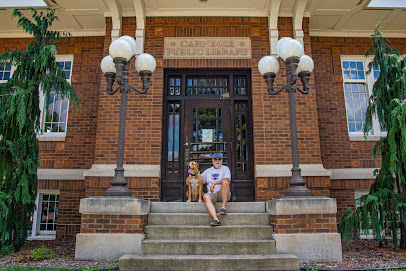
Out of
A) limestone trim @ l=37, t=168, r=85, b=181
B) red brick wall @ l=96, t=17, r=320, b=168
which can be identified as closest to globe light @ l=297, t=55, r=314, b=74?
red brick wall @ l=96, t=17, r=320, b=168

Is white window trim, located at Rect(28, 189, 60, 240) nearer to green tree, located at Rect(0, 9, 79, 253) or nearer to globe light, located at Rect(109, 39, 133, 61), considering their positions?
green tree, located at Rect(0, 9, 79, 253)

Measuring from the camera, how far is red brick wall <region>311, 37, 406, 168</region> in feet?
24.6

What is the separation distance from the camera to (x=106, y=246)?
15.0 feet

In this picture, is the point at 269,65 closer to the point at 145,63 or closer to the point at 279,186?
the point at 145,63

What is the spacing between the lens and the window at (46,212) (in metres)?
7.38

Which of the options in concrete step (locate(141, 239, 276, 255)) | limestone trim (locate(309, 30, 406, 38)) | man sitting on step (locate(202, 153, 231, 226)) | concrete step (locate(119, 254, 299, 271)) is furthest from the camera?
limestone trim (locate(309, 30, 406, 38))

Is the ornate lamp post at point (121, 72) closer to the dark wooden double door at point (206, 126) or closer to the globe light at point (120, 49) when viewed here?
the globe light at point (120, 49)

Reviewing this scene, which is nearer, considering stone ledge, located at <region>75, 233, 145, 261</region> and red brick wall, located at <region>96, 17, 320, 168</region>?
stone ledge, located at <region>75, 233, 145, 261</region>

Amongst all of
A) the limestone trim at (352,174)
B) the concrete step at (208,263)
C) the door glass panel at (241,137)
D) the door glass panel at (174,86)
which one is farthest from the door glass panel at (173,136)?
the limestone trim at (352,174)

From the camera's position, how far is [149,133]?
6762 millimetres

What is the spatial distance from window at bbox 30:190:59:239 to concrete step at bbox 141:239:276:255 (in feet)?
13.4

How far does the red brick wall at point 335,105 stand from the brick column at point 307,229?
3054mm

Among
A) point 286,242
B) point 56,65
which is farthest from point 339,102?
point 56,65

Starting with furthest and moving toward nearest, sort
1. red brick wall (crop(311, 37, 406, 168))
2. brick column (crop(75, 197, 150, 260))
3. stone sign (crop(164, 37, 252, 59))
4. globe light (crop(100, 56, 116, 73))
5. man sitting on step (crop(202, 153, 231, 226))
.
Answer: red brick wall (crop(311, 37, 406, 168))
stone sign (crop(164, 37, 252, 59))
globe light (crop(100, 56, 116, 73))
man sitting on step (crop(202, 153, 231, 226))
brick column (crop(75, 197, 150, 260))
